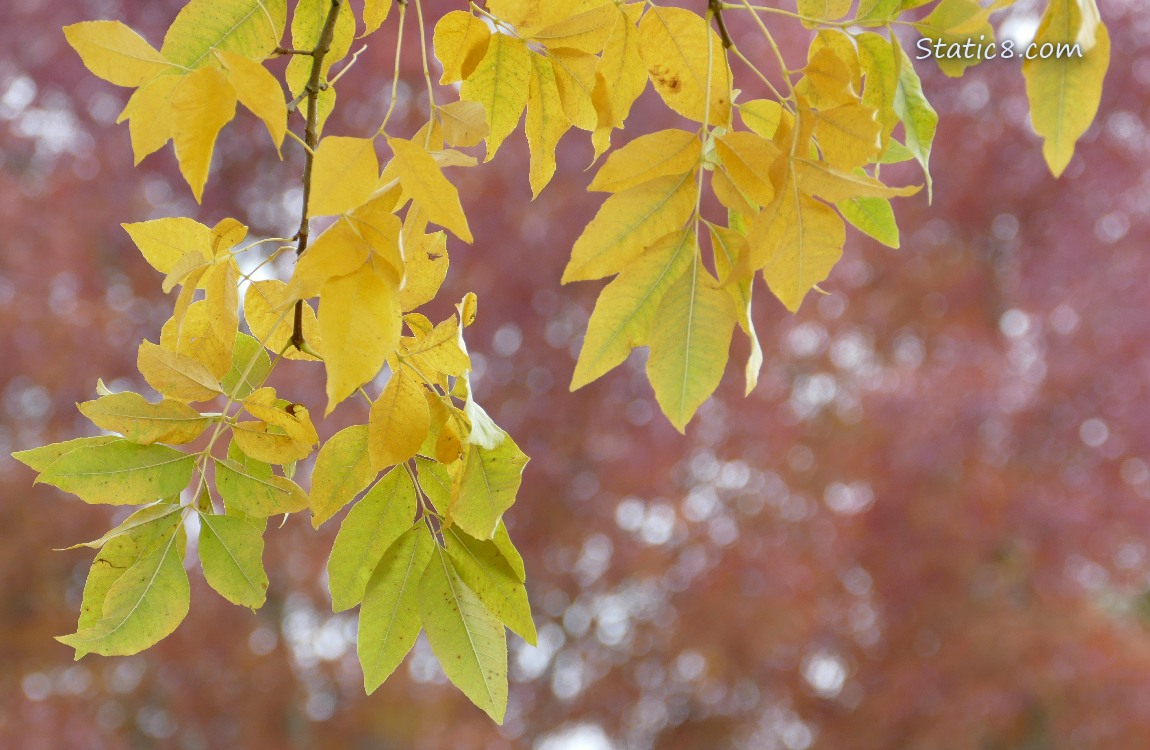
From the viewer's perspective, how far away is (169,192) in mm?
3748

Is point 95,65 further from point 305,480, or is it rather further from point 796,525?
point 796,525

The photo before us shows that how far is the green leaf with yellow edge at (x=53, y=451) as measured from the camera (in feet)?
1.65

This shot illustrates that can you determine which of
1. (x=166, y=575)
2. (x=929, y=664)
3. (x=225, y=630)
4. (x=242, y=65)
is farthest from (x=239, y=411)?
(x=929, y=664)

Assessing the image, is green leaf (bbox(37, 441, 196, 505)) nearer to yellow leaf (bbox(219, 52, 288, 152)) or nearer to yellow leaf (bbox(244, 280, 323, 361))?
yellow leaf (bbox(244, 280, 323, 361))

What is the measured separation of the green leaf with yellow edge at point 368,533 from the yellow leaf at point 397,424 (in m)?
0.05

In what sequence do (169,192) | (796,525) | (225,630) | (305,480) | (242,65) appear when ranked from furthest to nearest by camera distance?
(169,192) < (796,525) < (225,630) < (305,480) < (242,65)

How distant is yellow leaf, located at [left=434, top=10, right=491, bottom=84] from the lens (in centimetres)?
56

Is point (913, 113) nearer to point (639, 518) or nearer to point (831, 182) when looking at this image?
point (831, 182)

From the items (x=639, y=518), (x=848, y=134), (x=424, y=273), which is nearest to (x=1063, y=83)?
(x=848, y=134)

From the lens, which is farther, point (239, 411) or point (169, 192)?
point (169, 192)

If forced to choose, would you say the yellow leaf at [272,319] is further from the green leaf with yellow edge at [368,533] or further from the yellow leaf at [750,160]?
the yellow leaf at [750,160]

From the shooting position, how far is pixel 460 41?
0.57m

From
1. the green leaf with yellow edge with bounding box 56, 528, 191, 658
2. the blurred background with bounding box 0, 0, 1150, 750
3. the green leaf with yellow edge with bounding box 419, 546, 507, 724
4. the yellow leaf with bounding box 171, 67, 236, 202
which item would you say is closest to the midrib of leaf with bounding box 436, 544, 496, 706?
the green leaf with yellow edge with bounding box 419, 546, 507, 724

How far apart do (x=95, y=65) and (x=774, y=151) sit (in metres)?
0.28
